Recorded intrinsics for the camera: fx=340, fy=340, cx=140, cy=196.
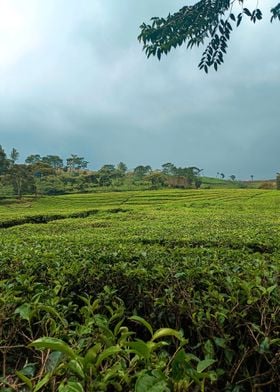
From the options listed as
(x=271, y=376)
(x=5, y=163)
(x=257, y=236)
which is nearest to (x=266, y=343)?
(x=271, y=376)

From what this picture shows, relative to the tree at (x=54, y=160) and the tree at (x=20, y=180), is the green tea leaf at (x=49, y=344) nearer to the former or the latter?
the tree at (x=20, y=180)

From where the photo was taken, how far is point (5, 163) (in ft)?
204

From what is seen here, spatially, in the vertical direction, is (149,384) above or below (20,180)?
below

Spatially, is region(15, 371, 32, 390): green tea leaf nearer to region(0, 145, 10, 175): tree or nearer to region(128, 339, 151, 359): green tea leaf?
region(128, 339, 151, 359): green tea leaf

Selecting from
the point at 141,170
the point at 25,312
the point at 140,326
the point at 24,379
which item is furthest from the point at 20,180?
the point at 24,379

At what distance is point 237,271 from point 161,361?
5.56ft

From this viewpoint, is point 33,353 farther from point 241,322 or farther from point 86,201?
point 86,201

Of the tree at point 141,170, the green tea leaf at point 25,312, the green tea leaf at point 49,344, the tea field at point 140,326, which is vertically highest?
the tree at point 141,170

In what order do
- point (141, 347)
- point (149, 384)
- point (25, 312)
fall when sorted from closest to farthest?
point (149, 384) → point (141, 347) → point (25, 312)

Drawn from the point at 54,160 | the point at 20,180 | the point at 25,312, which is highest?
the point at 54,160

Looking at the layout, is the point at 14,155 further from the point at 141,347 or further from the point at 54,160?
the point at 141,347

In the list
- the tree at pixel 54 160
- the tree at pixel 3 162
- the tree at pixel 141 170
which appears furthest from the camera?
the tree at pixel 54 160

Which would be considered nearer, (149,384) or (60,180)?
(149,384)

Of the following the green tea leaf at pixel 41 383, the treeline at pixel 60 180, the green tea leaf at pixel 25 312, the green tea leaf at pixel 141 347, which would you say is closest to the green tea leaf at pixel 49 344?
the green tea leaf at pixel 41 383
